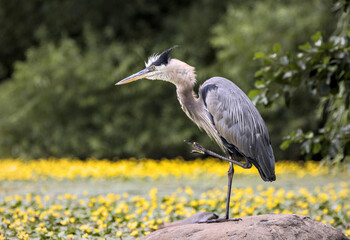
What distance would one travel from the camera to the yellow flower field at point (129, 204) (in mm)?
4340

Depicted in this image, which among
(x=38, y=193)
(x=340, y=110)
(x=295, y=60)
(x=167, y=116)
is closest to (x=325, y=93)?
(x=295, y=60)

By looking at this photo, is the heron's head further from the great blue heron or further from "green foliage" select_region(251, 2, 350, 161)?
"green foliage" select_region(251, 2, 350, 161)

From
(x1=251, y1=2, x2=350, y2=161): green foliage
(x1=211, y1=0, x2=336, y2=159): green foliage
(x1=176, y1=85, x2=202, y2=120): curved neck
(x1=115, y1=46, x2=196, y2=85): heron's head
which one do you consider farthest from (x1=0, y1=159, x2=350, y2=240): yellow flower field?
(x1=115, y1=46, x2=196, y2=85): heron's head

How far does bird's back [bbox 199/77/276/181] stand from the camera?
3387 mm

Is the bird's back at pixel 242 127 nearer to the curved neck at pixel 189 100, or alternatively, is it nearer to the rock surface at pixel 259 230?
the curved neck at pixel 189 100

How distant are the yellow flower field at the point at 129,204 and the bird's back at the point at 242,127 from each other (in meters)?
1.12

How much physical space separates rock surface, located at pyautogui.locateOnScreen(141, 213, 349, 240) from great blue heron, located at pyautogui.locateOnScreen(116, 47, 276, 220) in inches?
9.8

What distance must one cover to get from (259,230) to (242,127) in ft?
2.29

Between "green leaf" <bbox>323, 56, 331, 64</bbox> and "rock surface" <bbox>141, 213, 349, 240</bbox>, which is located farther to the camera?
"green leaf" <bbox>323, 56, 331, 64</bbox>

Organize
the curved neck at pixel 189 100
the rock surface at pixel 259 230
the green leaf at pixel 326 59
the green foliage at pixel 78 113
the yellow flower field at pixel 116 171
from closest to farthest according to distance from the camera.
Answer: the rock surface at pixel 259 230, the curved neck at pixel 189 100, the green leaf at pixel 326 59, the yellow flower field at pixel 116 171, the green foliage at pixel 78 113

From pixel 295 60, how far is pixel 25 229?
9.09 ft

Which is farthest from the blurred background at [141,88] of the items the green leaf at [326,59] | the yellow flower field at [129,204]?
the green leaf at [326,59]

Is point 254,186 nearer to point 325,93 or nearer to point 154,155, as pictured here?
point 325,93

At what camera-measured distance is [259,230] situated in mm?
3061
